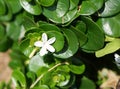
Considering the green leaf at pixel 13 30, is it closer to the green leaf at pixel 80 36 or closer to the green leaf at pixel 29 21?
the green leaf at pixel 29 21

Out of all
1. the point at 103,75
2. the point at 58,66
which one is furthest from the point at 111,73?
the point at 58,66

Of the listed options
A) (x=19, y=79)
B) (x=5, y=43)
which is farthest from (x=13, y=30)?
(x=19, y=79)

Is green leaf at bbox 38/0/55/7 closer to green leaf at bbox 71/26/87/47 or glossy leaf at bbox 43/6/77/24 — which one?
glossy leaf at bbox 43/6/77/24

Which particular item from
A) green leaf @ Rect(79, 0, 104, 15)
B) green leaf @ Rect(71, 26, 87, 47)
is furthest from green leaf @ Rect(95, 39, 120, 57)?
green leaf @ Rect(79, 0, 104, 15)

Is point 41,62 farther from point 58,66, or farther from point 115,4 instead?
point 115,4

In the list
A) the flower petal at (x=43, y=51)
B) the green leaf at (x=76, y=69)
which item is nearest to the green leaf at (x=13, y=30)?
the green leaf at (x=76, y=69)
